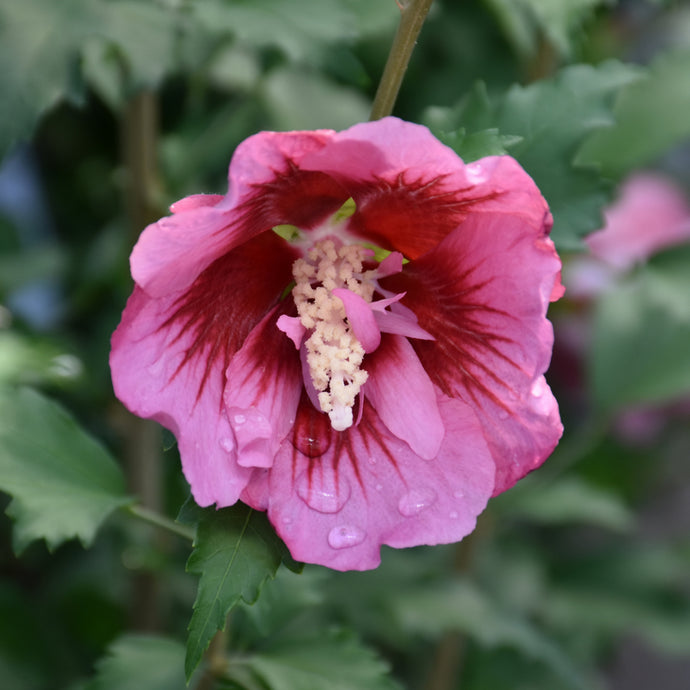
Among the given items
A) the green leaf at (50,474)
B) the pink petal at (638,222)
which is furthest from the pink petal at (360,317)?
the pink petal at (638,222)

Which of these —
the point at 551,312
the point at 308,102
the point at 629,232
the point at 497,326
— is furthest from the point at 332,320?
the point at 629,232

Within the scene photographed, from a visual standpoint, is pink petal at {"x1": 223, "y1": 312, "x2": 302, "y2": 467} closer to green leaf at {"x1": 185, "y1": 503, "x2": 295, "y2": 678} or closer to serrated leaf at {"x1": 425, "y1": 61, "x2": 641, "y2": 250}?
green leaf at {"x1": 185, "y1": 503, "x2": 295, "y2": 678}

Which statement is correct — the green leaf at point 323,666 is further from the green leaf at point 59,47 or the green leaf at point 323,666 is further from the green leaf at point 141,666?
the green leaf at point 59,47

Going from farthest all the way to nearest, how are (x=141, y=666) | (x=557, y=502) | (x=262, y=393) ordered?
1. (x=557, y=502)
2. (x=141, y=666)
3. (x=262, y=393)

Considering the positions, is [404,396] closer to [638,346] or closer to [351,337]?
[351,337]

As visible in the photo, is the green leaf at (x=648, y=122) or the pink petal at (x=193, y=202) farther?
the green leaf at (x=648, y=122)

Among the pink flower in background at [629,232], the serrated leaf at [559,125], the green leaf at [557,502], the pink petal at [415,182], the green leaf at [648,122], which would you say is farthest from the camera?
the pink flower in background at [629,232]
